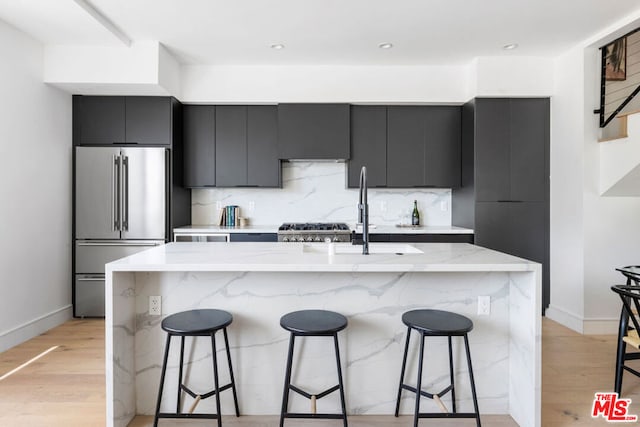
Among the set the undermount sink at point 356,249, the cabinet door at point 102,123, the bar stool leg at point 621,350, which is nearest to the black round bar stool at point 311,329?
the undermount sink at point 356,249

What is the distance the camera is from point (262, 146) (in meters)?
4.46

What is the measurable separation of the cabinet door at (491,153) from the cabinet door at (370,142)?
1010 mm

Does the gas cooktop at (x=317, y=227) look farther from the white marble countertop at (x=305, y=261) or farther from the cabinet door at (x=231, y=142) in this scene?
the white marble countertop at (x=305, y=261)

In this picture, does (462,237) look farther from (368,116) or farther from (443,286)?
(443,286)

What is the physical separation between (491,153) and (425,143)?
72cm

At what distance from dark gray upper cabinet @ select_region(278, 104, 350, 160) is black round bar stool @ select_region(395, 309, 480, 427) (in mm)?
2610

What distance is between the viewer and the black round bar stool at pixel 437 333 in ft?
6.26

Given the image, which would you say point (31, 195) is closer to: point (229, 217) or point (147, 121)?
point (147, 121)

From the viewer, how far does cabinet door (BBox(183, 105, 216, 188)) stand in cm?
444

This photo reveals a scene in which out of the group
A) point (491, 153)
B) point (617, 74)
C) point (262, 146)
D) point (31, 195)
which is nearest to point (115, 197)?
point (31, 195)

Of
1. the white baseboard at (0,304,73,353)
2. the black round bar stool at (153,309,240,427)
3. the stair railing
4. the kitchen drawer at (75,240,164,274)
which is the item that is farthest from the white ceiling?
the white baseboard at (0,304,73,353)

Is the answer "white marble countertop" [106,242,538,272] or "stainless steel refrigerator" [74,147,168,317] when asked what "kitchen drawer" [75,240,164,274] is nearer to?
"stainless steel refrigerator" [74,147,168,317]

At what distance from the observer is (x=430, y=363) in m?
2.30

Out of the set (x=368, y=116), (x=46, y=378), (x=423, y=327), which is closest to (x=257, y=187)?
(x=368, y=116)
